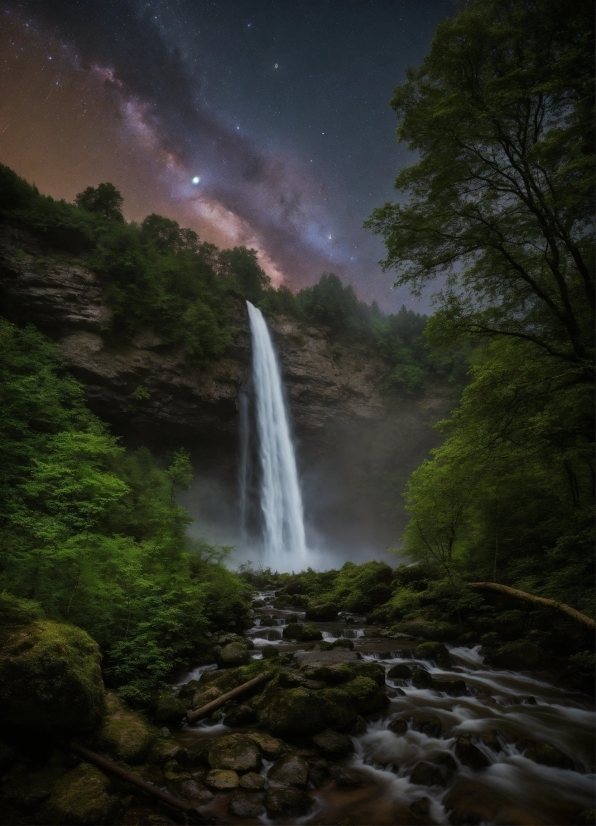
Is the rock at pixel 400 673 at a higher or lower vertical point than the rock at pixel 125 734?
lower

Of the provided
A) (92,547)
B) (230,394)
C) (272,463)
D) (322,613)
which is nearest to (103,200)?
(230,394)

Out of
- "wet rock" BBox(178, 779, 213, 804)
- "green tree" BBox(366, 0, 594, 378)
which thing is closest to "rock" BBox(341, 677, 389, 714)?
"wet rock" BBox(178, 779, 213, 804)

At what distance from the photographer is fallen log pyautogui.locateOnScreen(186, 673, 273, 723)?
5844mm

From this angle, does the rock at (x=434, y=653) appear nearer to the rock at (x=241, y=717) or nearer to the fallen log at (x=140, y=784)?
the rock at (x=241, y=717)

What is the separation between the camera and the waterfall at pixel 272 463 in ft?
99.2

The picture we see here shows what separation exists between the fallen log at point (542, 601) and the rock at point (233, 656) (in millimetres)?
6039

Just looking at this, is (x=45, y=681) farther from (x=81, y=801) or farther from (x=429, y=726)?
(x=429, y=726)

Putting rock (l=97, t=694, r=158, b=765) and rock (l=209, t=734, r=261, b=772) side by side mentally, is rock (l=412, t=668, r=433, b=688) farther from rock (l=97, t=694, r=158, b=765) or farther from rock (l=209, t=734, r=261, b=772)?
rock (l=97, t=694, r=158, b=765)

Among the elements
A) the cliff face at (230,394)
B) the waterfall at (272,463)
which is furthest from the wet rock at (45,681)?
the waterfall at (272,463)

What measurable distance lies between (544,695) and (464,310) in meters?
7.24

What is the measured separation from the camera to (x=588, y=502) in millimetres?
8977

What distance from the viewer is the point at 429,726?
5684mm

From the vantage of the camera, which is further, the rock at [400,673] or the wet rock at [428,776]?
the rock at [400,673]

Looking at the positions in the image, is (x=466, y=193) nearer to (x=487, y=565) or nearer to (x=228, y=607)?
(x=487, y=565)
